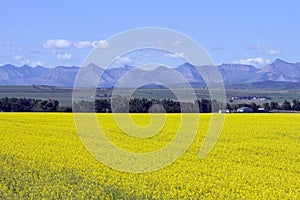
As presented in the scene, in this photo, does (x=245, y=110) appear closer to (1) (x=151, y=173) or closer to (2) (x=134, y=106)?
(2) (x=134, y=106)

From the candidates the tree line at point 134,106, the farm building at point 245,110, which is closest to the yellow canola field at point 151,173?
the tree line at point 134,106

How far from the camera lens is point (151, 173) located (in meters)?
12.7

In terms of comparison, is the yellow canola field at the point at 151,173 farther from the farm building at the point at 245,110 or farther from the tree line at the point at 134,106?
the farm building at the point at 245,110

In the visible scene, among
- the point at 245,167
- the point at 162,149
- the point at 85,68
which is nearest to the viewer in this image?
the point at 245,167

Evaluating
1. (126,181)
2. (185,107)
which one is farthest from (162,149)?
(185,107)

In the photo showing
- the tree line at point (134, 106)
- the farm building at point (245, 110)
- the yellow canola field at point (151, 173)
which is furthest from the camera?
the farm building at point (245, 110)

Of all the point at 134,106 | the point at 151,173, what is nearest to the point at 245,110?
the point at 134,106

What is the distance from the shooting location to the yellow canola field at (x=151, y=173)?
10.7 meters

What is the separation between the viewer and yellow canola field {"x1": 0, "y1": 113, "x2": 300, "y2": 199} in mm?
10734

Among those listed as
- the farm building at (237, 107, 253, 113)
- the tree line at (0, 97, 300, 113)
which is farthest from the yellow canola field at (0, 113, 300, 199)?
the farm building at (237, 107, 253, 113)

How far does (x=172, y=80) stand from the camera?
73.7 feet

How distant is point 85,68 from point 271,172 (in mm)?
5605

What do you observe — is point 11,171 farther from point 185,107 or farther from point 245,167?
point 185,107

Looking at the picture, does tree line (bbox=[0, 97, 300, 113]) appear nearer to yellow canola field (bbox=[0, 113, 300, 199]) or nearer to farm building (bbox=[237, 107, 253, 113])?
farm building (bbox=[237, 107, 253, 113])
